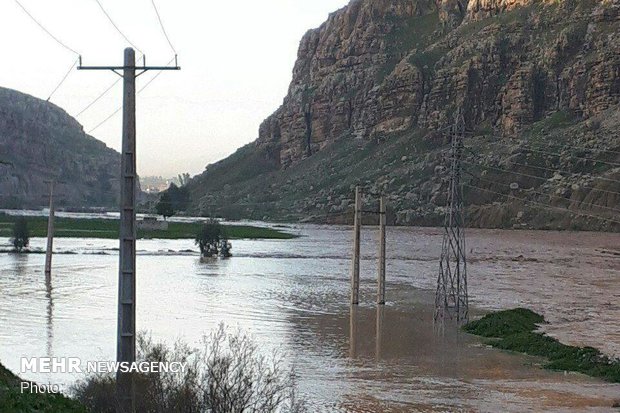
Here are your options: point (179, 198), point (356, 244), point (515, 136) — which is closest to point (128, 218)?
point (356, 244)

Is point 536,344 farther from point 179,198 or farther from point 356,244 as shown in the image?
point 179,198

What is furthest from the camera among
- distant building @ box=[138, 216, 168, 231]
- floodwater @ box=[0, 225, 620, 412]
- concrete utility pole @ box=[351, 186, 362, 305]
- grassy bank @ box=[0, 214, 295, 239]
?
distant building @ box=[138, 216, 168, 231]

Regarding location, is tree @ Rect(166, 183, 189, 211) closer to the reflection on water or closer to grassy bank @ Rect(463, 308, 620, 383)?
the reflection on water

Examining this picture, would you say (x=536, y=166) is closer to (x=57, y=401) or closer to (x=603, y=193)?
(x=603, y=193)

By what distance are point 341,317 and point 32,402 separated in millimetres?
21951

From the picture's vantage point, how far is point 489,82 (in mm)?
186750

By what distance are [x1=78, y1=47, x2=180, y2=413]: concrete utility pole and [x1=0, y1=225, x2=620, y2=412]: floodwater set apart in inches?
202

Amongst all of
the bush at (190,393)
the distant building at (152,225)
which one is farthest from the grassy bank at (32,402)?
the distant building at (152,225)

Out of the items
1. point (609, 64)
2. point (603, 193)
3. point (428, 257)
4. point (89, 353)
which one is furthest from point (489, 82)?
point (89, 353)

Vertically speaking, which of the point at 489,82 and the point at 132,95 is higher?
the point at 489,82

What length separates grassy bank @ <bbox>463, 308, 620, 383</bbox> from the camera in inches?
912

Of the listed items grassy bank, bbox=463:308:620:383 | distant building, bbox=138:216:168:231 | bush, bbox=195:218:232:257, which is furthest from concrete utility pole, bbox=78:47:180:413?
distant building, bbox=138:216:168:231

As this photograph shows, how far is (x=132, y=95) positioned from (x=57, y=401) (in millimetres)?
4507

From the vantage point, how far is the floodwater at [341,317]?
20.6 metres
